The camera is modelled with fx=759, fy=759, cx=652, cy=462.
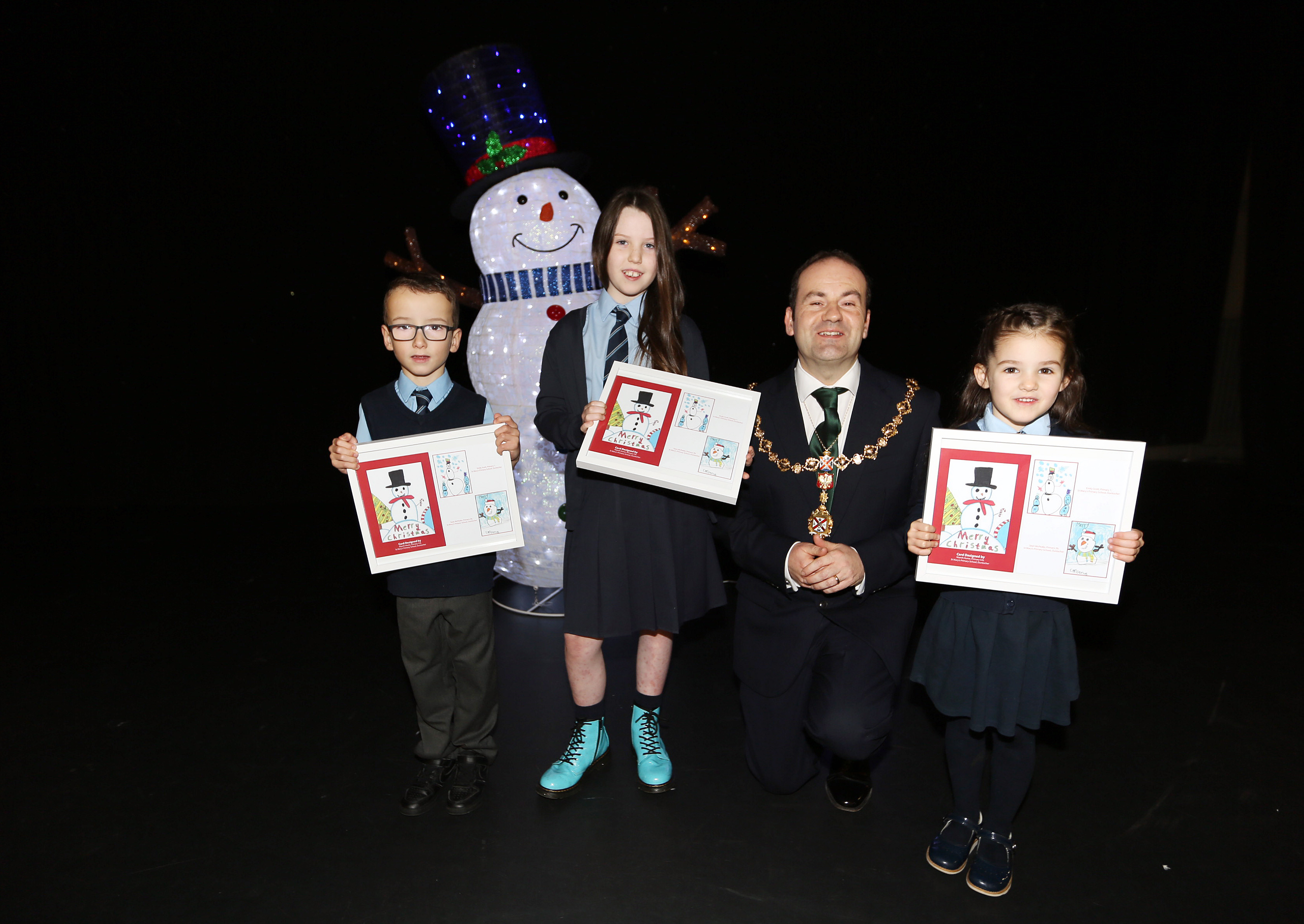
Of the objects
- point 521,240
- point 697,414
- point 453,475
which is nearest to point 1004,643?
point 697,414

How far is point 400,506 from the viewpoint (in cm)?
179

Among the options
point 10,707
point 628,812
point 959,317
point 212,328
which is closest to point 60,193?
point 212,328

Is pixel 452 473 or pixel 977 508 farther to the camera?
pixel 452 473

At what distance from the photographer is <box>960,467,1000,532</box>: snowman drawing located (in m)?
1.53

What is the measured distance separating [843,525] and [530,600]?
1870 millimetres

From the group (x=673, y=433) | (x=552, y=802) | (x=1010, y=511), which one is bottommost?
(x=552, y=802)

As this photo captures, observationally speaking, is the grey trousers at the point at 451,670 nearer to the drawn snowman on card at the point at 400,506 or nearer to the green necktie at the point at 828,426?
the drawn snowman on card at the point at 400,506

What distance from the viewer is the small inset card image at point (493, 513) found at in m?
1.82

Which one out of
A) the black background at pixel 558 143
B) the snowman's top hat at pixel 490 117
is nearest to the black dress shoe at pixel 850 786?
the snowman's top hat at pixel 490 117

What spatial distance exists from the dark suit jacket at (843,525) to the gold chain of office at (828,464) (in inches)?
0.4

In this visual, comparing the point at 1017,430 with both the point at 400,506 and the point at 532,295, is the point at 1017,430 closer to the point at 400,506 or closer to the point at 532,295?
the point at 400,506

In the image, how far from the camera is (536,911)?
1581mm

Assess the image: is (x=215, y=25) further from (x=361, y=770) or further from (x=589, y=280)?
(x=361, y=770)

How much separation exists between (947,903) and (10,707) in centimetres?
285
